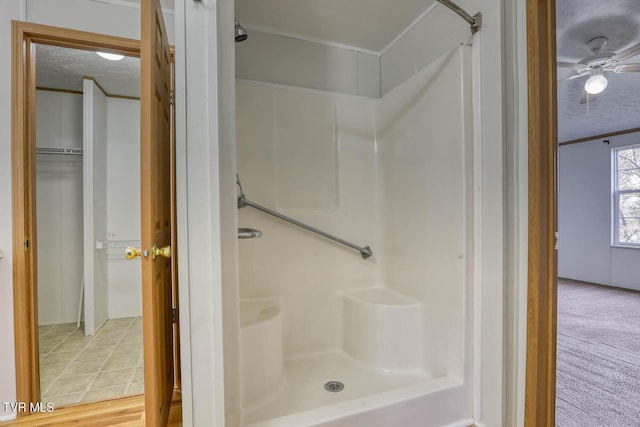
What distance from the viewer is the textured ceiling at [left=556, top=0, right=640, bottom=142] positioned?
6.19ft

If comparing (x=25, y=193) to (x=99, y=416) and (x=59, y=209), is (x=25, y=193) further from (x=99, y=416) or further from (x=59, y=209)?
(x=59, y=209)

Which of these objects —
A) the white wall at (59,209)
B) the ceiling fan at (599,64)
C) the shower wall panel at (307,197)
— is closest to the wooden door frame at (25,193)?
the shower wall panel at (307,197)

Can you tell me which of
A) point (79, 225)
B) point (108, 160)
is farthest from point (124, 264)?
point (108, 160)

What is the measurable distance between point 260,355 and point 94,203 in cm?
231

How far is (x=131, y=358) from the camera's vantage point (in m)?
2.32

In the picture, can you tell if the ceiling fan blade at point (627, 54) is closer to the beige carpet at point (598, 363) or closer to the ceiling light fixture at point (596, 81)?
the ceiling light fixture at point (596, 81)

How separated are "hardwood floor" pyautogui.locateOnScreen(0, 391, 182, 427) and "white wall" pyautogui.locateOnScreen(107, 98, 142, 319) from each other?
1.59 metres

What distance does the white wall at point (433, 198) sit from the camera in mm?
1542

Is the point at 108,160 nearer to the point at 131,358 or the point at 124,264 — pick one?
the point at 124,264

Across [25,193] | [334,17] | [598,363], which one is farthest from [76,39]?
[598,363]

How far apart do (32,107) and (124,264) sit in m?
1.92

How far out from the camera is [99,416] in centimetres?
163

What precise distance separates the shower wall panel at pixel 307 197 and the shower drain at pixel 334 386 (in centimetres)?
32

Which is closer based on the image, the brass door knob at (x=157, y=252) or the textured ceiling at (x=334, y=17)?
the brass door knob at (x=157, y=252)
